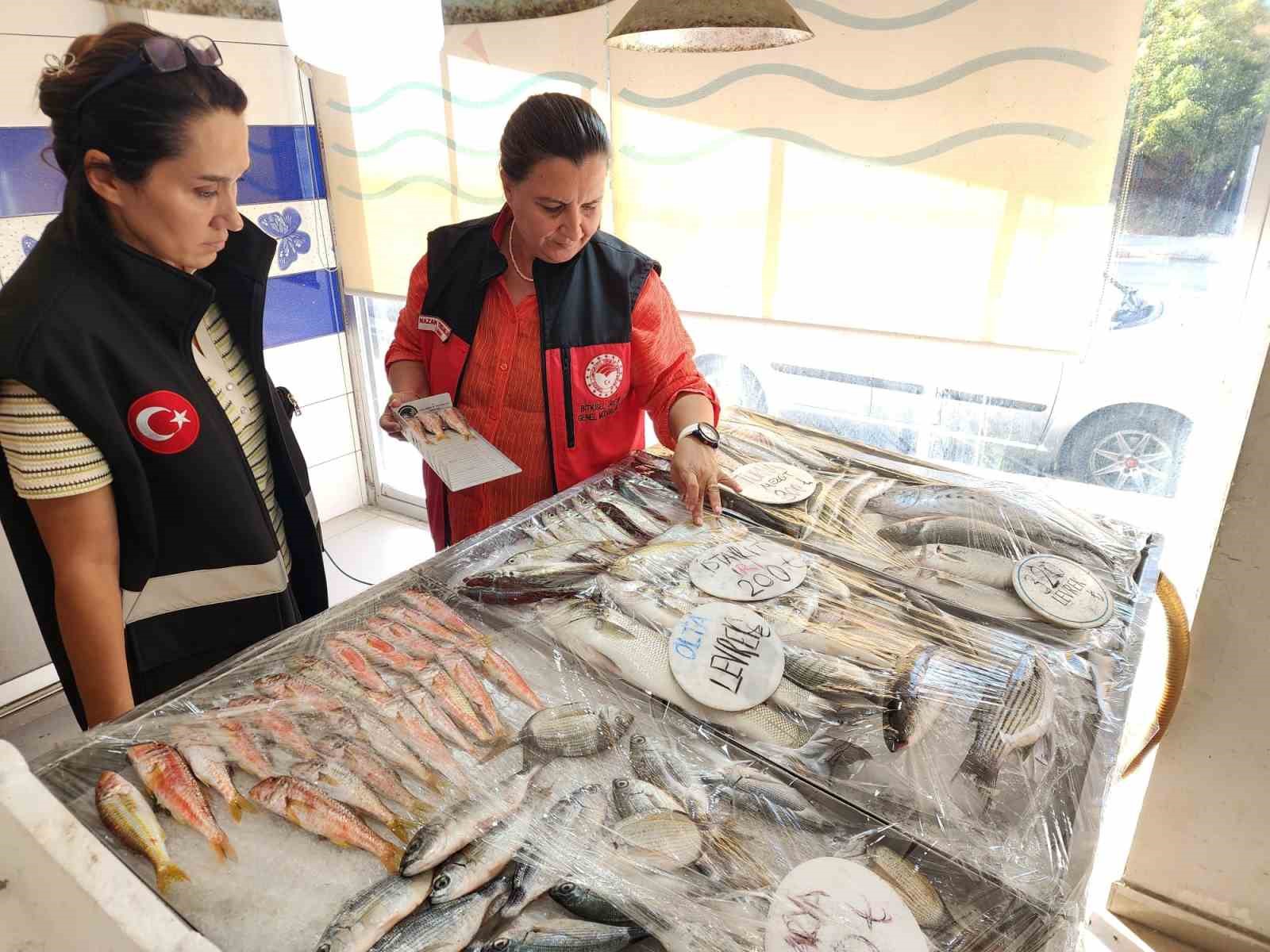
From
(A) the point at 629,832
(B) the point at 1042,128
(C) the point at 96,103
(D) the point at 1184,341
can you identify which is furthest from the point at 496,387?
(D) the point at 1184,341

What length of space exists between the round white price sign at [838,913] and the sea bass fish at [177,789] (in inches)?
20.6

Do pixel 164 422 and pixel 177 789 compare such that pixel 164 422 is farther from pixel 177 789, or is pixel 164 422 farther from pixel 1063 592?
pixel 1063 592

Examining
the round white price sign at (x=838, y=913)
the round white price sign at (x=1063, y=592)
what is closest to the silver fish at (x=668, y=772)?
the round white price sign at (x=838, y=913)

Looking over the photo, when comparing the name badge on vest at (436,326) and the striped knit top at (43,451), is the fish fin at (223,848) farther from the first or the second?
the name badge on vest at (436,326)

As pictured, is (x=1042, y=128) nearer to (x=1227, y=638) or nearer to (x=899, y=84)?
(x=899, y=84)

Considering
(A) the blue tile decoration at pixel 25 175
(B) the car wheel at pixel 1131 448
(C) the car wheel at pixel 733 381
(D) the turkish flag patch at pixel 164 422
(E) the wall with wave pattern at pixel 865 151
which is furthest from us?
(C) the car wheel at pixel 733 381

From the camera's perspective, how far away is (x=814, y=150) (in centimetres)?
239

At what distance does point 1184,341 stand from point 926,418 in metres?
0.79

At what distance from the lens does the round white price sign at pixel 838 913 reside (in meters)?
0.67

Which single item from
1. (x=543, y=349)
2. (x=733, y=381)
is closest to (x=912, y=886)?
(x=543, y=349)

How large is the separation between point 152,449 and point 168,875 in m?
0.72

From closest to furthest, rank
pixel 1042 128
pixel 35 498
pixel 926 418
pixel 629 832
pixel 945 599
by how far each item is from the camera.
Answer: pixel 629 832 < pixel 35 498 < pixel 945 599 < pixel 1042 128 < pixel 926 418

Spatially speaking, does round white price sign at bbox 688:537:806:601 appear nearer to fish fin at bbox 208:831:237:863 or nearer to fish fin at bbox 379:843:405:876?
fish fin at bbox 379:843:405:876

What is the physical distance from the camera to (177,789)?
771 millimetres
